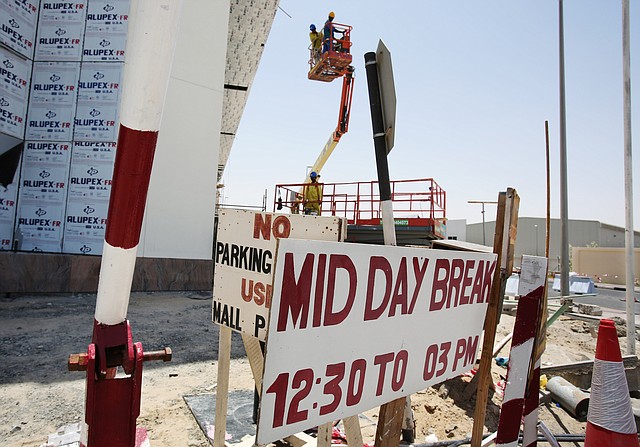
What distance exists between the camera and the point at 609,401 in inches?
95.9

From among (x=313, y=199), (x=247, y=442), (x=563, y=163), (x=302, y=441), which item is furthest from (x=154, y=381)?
(x=563, y=163)

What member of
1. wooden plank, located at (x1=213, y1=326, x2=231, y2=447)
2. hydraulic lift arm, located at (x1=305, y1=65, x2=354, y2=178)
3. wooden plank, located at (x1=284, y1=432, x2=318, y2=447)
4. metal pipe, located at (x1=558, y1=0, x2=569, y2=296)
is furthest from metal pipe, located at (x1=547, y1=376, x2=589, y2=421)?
hydraulic lift arm, located at (x1=305, y1=65, x2=354, y2=178)

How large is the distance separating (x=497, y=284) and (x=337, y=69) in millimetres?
14972

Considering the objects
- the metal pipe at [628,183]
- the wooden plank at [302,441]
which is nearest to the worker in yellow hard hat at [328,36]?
the metal pipe at [628,183]

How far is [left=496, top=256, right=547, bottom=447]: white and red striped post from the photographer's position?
237cm

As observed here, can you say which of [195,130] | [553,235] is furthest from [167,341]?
[553,235]

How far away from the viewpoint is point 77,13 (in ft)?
30.4

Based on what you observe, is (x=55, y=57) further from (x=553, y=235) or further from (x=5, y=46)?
(x=553, y=235)

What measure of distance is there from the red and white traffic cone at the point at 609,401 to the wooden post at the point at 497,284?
0.64 m

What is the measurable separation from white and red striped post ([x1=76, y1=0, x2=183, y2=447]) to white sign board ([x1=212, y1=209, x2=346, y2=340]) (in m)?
0.83

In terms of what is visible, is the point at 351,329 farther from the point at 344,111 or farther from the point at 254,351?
the point at 344,111

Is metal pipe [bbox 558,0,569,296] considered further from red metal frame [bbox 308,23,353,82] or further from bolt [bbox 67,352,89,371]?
bolt [bbox 67,352,89,371]

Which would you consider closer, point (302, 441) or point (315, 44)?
point (302, 441)

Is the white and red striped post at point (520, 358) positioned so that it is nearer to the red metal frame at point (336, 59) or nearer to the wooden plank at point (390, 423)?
the wooden plank at point (390, 423)
